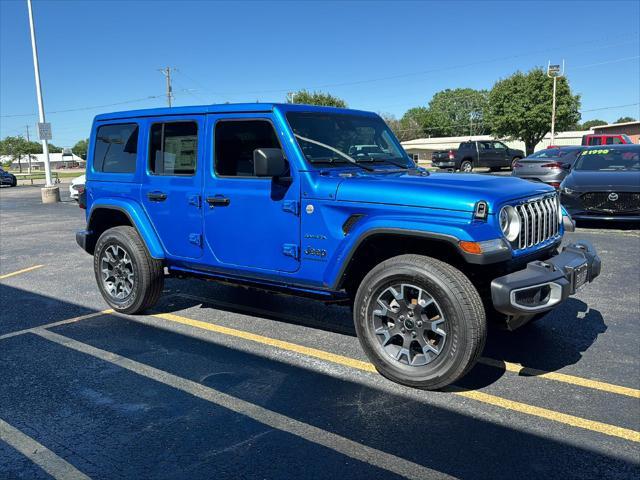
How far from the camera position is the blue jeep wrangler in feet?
11.2

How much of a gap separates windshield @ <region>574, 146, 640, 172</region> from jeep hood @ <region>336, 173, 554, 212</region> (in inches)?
304

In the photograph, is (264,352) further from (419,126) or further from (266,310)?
(419,126)

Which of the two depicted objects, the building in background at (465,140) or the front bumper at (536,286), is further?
the building in background at (465,140)

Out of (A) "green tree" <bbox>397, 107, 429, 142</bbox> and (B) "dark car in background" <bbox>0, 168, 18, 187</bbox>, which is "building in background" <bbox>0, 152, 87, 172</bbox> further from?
(B) "dark car in background" <bbox>0, 168, 18, 187</bbox>

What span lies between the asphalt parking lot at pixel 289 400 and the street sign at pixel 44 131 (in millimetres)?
17556

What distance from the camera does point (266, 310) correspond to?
5500mm

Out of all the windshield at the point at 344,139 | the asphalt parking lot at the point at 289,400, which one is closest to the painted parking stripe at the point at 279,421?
the asphalt parking lot at the point at 289,400

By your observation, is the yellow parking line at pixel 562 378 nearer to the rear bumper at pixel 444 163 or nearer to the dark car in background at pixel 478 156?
the dark car in background at pixel 478 156

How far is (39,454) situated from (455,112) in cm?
14411

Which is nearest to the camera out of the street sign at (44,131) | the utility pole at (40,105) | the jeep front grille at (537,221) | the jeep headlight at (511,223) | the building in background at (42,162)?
the jeep headlight at (511,223)

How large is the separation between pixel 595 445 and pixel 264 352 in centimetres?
238

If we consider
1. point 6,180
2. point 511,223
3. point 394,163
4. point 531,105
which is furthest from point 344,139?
point 531,105

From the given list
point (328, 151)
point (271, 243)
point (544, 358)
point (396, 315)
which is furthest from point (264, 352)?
point (544, 358)

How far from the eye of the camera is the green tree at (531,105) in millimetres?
49281
